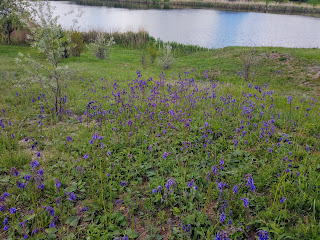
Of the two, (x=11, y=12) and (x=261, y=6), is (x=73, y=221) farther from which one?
(x=261, y=6)

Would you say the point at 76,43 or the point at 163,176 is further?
the point at 76,43

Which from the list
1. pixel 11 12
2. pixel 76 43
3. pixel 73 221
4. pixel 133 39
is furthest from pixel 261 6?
pixel 73 221

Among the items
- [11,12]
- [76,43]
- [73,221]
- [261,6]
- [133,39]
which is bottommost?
[73,221]

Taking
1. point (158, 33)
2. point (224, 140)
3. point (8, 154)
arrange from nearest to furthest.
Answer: point (8, 154) → point (224, 140) → point (158, 33)

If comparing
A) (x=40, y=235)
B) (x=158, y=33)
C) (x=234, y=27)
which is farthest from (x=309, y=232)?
(x=234, y=27)


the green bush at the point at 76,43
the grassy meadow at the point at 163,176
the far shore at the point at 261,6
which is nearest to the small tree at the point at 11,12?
the green bush at the point at 76,43

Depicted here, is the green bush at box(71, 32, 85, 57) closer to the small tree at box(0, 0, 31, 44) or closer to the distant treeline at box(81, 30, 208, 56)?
the small tree at box(0, 0, 31, 44)

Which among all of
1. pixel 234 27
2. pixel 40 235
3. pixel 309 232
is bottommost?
pixel 40 235

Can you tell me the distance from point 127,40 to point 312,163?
21.0 meters

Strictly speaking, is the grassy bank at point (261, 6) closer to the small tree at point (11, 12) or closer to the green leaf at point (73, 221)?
Result: the small tree at point (11, 12)

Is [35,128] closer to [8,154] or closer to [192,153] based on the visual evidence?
[8,154]

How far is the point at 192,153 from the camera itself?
12.0 feet

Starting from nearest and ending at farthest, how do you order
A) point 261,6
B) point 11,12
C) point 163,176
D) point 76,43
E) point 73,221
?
point 73,221, point 163,176, point 11,12, point 76,43, point 261,6

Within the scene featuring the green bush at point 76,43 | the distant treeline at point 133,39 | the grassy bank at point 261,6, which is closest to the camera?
the green bush at point 76,43
